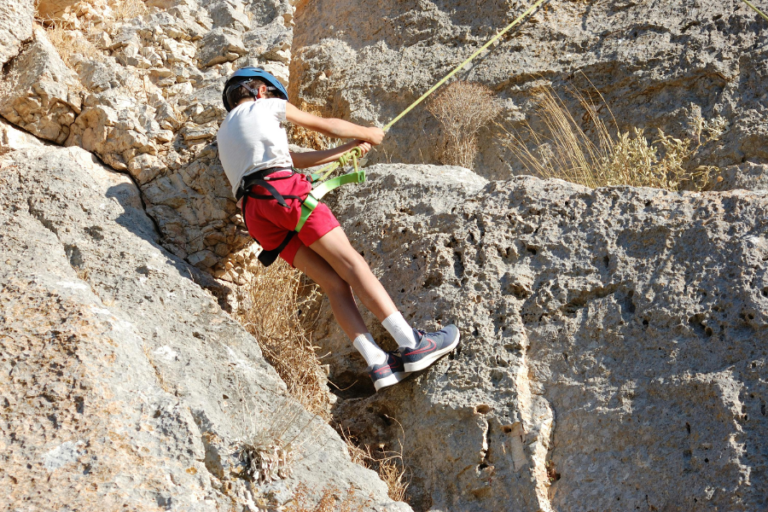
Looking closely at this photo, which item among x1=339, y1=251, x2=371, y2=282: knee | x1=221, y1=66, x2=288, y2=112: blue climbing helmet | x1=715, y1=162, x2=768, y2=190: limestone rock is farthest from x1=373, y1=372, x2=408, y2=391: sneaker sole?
x1=715, y1=162, x2=768, y2=190: limestone rock

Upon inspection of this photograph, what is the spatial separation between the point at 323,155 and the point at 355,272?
768 millimetres

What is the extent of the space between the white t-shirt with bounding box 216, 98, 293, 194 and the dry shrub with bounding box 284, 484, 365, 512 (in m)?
1.56

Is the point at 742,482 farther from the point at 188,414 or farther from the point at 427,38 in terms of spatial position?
the point at 427,38

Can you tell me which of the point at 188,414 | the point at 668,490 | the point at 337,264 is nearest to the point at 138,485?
the point at 188,414

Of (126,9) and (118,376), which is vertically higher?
(126,9)

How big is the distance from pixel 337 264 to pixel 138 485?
1.41m

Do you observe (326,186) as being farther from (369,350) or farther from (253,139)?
(369,350)

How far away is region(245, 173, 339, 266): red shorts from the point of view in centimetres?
355

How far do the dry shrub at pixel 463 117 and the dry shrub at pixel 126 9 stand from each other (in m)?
2.40

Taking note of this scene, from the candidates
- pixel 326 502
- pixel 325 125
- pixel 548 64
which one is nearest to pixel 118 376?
pixel 326 502

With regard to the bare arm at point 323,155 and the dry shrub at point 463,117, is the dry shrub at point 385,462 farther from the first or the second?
the dry shrub at point 463,117

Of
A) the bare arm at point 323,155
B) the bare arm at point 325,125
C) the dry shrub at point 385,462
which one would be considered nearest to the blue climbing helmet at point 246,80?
the bare arm at point 325,125

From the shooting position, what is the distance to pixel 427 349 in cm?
347

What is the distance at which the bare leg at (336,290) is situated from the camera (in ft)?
11.7
